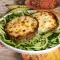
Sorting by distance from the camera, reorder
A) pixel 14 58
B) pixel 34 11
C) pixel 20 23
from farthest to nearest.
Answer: pixel 34 11 < pixel 20 23 < pixel 14 58

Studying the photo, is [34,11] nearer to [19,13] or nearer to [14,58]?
[19,13]

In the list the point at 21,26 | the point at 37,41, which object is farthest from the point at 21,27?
the point at 37,41

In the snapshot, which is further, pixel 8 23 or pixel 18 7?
pixel 18 7

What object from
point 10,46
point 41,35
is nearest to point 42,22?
point 41,35

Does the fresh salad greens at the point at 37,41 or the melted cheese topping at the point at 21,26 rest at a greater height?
the melted cheese topping at the point at 21,26

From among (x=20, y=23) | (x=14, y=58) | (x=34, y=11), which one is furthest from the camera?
(x=34, y=11)

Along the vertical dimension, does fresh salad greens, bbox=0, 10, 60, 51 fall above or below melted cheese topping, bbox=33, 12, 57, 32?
below
